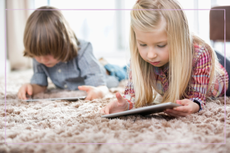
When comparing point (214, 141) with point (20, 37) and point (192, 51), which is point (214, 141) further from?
point (20, 37)

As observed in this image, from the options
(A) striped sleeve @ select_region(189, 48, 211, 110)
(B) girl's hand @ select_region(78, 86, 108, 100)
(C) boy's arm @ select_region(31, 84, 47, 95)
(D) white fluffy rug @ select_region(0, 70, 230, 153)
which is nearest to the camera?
(D) white fluffy rug @ select_region(0, 70, 230, 153)

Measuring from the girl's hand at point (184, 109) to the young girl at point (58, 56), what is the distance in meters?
0.38

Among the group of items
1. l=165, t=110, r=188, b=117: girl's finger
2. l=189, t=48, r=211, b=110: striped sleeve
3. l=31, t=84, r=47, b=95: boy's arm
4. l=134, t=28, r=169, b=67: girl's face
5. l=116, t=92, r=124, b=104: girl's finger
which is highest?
l=134, t=28, r=169, b=67: girl's face

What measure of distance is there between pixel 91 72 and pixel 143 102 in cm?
39

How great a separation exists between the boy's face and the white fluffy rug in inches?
7.0

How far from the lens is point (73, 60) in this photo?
117cm

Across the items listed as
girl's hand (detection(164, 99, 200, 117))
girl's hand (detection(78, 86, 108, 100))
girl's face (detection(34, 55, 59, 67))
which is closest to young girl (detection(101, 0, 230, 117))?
girl's hand (detection(164, 99, 200, 117))

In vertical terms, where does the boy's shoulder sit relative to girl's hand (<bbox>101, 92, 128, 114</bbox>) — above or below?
above

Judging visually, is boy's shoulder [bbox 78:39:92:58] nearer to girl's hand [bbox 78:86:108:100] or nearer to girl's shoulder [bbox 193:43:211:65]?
girl's hand [bbox 78:86:108:100]

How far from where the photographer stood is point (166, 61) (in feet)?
2.42

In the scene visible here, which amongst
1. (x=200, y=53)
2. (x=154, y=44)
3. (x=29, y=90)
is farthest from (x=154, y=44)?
(x=29, y=90)

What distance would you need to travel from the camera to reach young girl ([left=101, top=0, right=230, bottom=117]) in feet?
2.22

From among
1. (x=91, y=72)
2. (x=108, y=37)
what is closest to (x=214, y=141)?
(x=91, y=72)

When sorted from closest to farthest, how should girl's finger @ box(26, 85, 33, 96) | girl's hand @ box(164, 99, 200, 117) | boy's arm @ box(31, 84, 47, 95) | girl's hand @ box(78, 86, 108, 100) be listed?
girl's hand @ box(164, 99, 200, 117) → girl's hand @ box(78, 86, 108, 100) → girl's finger @ box(26, 85, 33, 96) → boy's arm @ box(31, 84, 47, 95)
